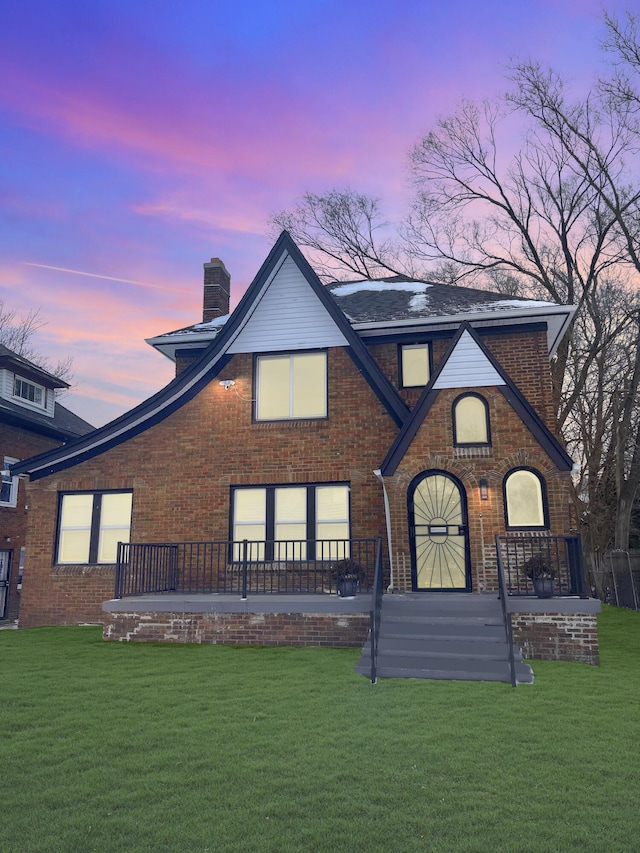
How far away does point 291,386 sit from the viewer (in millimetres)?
14906

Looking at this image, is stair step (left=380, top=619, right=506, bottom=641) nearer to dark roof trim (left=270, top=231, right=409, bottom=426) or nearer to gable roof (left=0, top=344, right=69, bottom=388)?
dark roof trim (left=270, top=231, right=409, bottom=426)

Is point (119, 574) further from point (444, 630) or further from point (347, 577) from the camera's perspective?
point (444, 630)

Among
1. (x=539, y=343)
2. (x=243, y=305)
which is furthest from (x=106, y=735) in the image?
(x=539, y=343)

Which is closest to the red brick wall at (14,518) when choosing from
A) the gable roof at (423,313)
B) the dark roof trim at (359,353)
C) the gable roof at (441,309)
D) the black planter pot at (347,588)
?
the gable roof at (423,313)

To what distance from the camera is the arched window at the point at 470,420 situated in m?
12.3

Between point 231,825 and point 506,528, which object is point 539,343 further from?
point 231,825

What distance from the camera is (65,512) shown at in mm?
15383

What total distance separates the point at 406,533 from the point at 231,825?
26.8ft

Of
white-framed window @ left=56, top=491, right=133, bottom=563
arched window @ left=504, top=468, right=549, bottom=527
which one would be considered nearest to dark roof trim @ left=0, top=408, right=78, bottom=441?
white-framed window @ left=56, top=491, right=133, bottom=563

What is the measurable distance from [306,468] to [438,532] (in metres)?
3.45

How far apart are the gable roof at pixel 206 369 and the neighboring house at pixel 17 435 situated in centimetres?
650

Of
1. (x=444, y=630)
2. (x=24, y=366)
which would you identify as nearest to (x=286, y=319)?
(x=444, y=630)

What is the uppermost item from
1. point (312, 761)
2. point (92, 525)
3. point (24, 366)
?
point (24, 366)

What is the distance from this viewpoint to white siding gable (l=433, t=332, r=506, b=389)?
12367 millimetres
